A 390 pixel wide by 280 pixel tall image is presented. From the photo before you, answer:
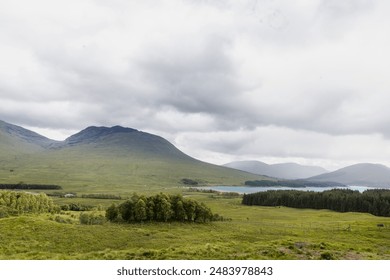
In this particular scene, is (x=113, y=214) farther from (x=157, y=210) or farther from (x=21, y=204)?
(x=21, y=204)

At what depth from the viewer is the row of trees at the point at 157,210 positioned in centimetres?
9688

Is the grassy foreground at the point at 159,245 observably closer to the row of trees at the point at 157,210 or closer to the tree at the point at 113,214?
the row of trees at the point at 157,210

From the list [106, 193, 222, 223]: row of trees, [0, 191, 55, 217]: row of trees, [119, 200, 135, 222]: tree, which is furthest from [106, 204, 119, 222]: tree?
[0, 191, 55, 217]: row of trees

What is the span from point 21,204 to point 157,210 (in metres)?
62.9

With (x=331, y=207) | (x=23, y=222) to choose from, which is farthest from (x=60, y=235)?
(x=331, y=207)

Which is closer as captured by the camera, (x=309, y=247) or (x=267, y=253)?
(x=267, y=253)

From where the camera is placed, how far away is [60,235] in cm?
6325

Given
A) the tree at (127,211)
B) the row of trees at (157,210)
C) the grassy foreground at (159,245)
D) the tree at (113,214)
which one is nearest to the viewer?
the grassy foreground at (159,245)

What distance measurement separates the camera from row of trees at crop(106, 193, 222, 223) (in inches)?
3814

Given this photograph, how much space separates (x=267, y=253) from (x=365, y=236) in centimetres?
4722

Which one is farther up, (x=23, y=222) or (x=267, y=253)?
(x=267, y=253)

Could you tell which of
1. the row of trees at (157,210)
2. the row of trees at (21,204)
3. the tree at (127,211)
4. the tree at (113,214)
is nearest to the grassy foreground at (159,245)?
the row of trees at (157,210)

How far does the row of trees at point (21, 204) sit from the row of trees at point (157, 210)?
45.8 m
